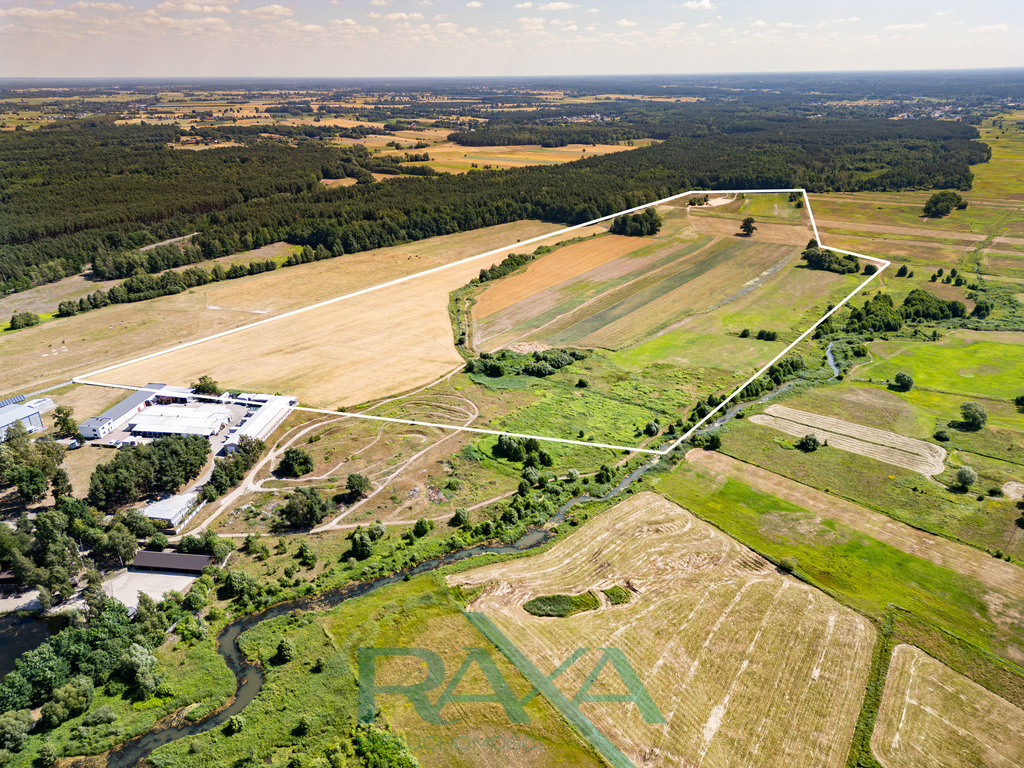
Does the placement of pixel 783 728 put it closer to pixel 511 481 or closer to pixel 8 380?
pixel 511 481

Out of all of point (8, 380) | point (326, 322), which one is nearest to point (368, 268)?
point (326, 322)

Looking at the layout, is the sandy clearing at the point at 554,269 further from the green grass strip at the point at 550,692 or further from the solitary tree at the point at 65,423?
the green grass strip at the point at 550,692

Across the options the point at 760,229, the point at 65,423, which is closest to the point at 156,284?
the point at 65,423

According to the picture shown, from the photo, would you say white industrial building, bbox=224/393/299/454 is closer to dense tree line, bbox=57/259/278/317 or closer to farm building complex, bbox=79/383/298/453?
farm building complex, bbox=79/383/298/453

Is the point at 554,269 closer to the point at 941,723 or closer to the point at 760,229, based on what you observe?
the point at 760,229

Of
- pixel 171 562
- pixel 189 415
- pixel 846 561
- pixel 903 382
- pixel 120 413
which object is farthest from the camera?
pixel 903 382

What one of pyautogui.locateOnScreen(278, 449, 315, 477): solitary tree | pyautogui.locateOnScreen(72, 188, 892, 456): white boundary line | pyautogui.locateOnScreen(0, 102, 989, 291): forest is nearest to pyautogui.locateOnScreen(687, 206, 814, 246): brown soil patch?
pyautogui.locateOnScreen(72, 188, 892, 456): white boundary line
